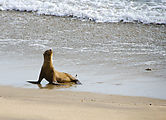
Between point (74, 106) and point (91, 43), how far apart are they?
5085mm

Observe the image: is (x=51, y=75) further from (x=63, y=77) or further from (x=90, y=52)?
(x=90, y=52)

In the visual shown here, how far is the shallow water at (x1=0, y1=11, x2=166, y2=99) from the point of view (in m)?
6.70

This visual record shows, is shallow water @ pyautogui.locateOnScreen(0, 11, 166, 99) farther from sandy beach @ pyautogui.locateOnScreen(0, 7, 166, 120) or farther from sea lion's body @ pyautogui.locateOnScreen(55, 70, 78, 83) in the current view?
sea lion's body @ pyautogui.locateOnScreen(55, 70, 78, 83)

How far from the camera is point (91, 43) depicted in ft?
32.2

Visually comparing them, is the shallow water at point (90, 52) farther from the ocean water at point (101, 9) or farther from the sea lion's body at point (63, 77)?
the ocean water at point (101, 9)

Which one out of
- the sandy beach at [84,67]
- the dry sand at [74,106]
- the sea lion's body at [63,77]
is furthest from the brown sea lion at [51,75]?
the dry sand at [74,106]

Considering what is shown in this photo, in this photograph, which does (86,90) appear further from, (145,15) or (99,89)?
(145,15)

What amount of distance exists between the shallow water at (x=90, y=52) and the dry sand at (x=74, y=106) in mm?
431

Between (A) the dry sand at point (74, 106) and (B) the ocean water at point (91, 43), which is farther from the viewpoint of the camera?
(B) the ocean water at point (91, 43)

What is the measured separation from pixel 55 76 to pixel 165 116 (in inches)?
113

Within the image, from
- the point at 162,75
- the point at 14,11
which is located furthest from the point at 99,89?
the point at 14,11

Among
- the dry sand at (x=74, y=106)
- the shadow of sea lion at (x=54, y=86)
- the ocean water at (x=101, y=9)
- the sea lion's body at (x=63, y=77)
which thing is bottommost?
the shadow of sea lion at (x=54, y=86)

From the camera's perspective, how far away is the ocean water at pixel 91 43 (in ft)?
22.5

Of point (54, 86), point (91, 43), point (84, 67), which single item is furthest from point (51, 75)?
point (91, 43)
